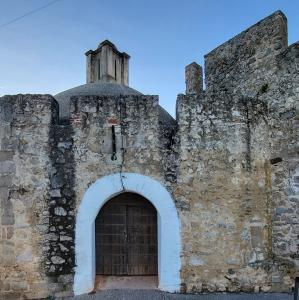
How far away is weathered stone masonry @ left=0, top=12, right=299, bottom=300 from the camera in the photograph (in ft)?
20.3

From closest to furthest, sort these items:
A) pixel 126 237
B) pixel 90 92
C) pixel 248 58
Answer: pixel 126 237 → pixel 90 92 → pixel 248 58

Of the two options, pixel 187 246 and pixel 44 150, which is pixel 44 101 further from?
pixel 187 246

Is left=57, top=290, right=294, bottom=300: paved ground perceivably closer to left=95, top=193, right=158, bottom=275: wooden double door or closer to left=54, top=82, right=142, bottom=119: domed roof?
left=95, top=193, right=158, bottom=275: wooden double door

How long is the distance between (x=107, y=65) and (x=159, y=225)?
5131 mm

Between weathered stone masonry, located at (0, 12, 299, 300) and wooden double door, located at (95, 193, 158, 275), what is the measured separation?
0.50 metres

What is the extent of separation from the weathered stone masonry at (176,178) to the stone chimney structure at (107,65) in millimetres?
3863

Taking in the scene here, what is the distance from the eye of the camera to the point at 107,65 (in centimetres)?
1014

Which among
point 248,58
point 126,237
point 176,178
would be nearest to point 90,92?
point 176,178

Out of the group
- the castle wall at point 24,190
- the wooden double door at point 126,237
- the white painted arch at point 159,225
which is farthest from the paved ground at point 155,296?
the castle wall at point 24,190

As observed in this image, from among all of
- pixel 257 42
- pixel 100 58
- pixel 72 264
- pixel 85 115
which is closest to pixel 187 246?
pixel 72 264

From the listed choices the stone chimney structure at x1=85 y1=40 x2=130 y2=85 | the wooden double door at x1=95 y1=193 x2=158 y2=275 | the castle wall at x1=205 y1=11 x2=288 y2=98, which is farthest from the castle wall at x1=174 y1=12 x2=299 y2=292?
the stone chimney structure at x1=85 y1=40 x2=130 y2=85

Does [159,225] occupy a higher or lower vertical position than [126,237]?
higher

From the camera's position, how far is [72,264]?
6.14m

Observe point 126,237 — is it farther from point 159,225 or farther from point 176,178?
point 176,178
